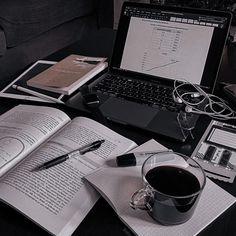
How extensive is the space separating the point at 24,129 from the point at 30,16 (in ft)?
4.32

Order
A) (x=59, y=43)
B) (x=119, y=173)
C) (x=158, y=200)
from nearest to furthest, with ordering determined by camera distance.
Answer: (x=158, y=200)
(x=119, y=173)
(x=59, y=43)

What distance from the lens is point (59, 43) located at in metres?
2.20

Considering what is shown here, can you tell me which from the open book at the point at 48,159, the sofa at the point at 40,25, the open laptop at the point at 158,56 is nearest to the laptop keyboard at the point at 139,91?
the open laptop at the point at 158,56

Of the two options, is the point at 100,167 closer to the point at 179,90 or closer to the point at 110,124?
the point at 110,124

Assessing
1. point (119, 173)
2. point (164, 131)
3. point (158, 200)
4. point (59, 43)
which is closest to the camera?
point (158, 200)

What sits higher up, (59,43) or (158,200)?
(158,200)

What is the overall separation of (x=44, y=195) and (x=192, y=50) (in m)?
0.54

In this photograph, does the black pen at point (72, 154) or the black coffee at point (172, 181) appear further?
the black pen at point (72, 154)

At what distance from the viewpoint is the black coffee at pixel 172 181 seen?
0.50m

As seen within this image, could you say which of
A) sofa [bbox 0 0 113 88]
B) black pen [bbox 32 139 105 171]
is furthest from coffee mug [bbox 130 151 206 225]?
sofa [bbox 0 0 113 88]

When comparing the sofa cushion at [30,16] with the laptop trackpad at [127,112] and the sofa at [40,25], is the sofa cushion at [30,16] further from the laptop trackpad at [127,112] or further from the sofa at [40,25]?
the laptop trackpad at [127,112]

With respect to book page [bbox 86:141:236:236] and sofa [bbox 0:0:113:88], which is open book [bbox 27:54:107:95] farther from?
sofa [bbox 0:0:113:88]

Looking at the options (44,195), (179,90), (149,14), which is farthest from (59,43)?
(44,195)

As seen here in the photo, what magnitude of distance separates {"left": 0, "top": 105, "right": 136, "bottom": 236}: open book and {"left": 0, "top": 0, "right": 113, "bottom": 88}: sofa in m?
0.78
